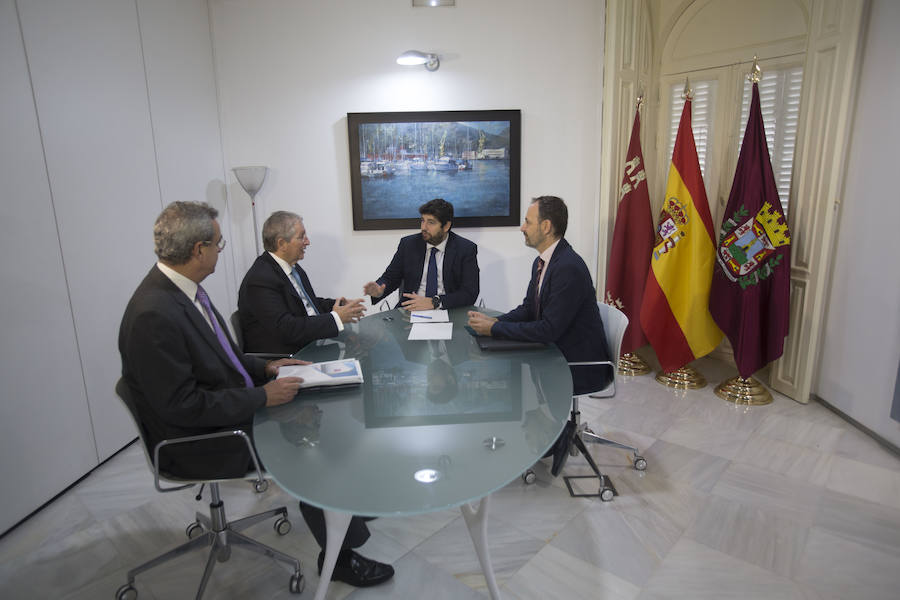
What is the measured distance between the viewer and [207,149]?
13.7 ft

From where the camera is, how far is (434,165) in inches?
177

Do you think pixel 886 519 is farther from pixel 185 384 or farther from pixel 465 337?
pixel 185 384

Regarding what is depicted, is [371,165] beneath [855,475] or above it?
above

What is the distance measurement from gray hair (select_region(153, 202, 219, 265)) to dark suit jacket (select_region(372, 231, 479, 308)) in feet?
5.91

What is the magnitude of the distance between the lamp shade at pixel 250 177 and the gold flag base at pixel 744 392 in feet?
12.8

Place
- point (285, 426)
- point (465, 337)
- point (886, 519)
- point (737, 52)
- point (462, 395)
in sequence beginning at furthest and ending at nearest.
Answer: point (737, 52) → point (465, 337) → point (886, 519) → point (462, 395) → point (285, 426)

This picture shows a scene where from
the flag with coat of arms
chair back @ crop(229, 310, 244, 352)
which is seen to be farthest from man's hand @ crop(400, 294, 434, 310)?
the flag with coat of arms

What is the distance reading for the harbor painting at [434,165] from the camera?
4.42 metres

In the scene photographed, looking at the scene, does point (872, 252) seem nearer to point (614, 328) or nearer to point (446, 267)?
point (614, 328)

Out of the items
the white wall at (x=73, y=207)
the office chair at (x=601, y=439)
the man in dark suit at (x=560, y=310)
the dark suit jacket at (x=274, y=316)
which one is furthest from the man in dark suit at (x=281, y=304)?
the office chair at (x=601, y=439)

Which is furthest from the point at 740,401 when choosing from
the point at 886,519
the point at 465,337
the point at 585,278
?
the point at 465,337

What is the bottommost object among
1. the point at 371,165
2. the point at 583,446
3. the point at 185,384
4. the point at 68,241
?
the point at 583,446

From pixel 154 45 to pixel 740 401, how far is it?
4708mm

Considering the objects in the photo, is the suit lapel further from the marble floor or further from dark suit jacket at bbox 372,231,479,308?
dark suit jacket at bbox 372,231,479,308
